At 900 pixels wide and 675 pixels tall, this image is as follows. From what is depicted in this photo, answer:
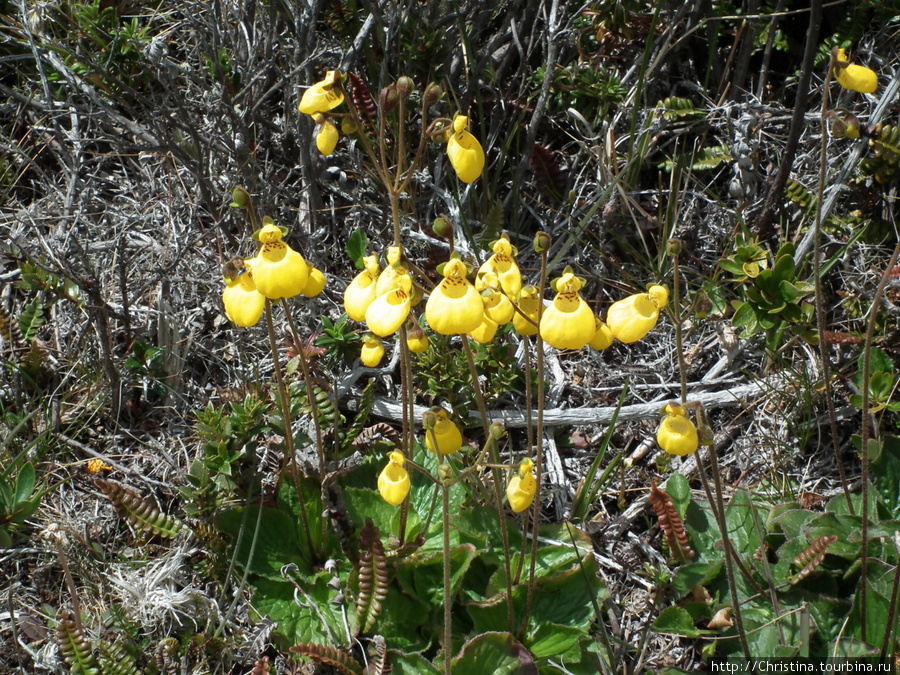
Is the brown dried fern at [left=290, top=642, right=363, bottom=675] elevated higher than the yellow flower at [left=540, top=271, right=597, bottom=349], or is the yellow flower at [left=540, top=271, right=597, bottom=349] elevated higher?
the yellow flower at [left=540, top=271, right=597, bottom=349]

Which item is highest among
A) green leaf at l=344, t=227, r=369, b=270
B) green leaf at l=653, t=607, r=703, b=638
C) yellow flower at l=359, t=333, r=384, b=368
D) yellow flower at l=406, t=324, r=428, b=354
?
yellow flower at l=406, t=324, r=428, b=354

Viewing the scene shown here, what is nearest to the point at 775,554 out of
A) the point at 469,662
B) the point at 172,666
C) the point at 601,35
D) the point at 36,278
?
the point at 469,662

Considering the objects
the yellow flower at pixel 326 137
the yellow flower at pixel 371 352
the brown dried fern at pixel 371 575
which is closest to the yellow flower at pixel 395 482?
the brown dried fern at pixel 371 575

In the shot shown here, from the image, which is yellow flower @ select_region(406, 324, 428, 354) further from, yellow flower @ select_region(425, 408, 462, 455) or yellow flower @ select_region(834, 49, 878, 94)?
yellow flower @ select_region(834, 49, 878, 94)

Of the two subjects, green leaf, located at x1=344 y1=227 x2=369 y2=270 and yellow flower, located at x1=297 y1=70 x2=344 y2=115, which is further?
green leaf, located at x1=344 y1=227 x2=369 y2=270

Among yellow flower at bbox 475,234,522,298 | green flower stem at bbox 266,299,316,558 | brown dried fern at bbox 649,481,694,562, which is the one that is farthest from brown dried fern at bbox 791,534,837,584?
green flower stem at bbox 266,299,316,558

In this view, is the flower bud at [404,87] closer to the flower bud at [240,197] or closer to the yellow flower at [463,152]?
the yellow flower at [463,152]

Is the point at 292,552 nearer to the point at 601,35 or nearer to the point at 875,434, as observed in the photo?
the point at 875,434
